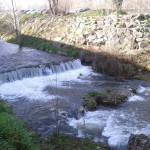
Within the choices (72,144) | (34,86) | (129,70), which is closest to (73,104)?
(34,86)

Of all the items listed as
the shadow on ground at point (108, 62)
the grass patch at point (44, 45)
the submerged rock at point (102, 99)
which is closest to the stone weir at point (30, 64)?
the grass patch at point (44, 45)

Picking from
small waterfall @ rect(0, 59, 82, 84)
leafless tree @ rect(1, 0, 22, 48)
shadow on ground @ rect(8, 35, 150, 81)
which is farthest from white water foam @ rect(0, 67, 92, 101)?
leafless tree @ rect(1, 0, 22, 48)

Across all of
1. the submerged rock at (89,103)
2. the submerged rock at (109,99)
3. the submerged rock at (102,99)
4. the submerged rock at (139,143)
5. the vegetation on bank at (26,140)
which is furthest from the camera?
the submerged rock at (109,99)

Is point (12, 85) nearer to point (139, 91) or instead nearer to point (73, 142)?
point (139, 91)

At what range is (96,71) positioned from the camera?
2166 cm

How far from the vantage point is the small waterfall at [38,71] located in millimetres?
19453

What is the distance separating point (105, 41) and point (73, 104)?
1167 centimetres

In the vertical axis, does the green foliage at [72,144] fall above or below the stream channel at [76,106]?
above

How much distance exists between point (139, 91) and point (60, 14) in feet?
71.1

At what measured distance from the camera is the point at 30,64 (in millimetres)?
21812

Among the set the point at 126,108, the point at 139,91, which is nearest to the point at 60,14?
the point at 139,91

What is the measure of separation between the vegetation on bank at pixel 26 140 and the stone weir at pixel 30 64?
378 inches

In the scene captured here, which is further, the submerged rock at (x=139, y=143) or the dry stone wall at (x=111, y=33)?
the dry stone wall at (x=111, y=33)

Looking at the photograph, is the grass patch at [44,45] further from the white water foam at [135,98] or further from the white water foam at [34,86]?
the white water foam at [135,98]
